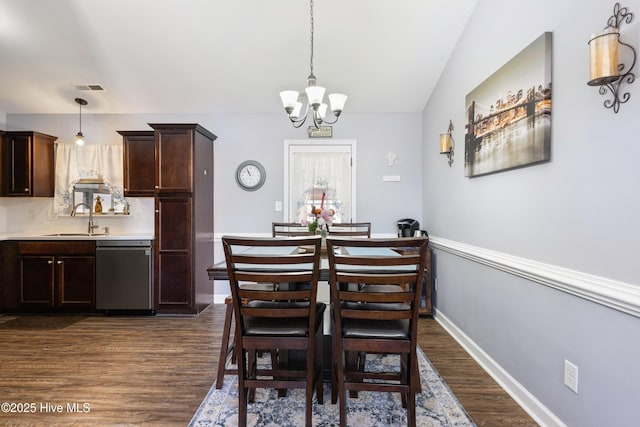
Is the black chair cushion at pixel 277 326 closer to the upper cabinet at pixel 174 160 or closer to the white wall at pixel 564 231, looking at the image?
the white wall at pixel 564 231

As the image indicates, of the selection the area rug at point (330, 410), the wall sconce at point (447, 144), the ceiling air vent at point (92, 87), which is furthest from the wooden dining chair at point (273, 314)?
the ceiling air vent at point (92, 87)

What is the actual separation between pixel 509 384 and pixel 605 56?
Answer: 6.40ft

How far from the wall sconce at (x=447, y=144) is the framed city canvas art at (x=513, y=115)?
0.47 m

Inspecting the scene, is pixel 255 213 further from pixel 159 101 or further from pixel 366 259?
pixel 366 259

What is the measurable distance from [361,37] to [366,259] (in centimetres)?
259

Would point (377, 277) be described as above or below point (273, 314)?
above

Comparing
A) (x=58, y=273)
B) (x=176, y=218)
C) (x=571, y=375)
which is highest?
(x=176, y=218)

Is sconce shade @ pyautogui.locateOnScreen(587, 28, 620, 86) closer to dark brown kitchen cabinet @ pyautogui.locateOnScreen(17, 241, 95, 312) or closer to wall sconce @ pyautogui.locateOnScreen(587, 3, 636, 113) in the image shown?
wall sconce @ pyautogui.locateOnScreen(587, 3, 636, 113)

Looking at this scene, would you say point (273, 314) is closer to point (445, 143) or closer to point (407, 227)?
point (445, 143)

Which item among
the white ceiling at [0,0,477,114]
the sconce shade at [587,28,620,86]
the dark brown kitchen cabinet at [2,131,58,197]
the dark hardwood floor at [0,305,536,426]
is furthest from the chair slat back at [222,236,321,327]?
the dark brown kitchen cabinet at [2,131,58,197]

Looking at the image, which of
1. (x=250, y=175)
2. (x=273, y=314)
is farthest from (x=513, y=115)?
(x=250, y=175)

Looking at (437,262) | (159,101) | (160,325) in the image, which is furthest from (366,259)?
(159,101)

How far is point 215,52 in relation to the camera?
3414 millimetres

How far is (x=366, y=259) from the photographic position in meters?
1.51
